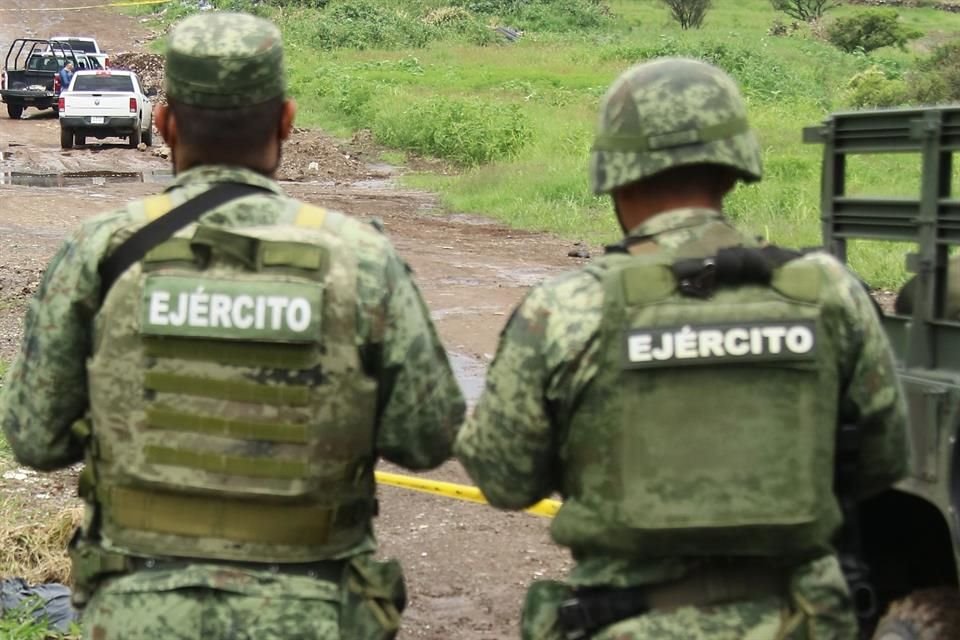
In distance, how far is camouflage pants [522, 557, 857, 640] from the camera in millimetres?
2650

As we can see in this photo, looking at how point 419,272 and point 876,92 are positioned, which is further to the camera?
point 876,92

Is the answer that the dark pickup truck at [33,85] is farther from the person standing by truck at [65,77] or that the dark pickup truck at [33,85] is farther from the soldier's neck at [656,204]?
the soldier's neck at [656,204]

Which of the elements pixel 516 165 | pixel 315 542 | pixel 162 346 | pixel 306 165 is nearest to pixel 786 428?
pixel 315 542

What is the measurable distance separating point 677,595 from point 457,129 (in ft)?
68.8

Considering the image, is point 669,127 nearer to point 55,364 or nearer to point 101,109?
point 55,364

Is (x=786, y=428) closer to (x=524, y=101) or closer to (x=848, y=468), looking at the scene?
(x=848, y=468)

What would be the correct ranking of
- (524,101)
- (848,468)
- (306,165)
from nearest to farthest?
1. (848,468)
2. (306,165)
3. (524,101)

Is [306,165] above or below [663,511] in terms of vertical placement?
below

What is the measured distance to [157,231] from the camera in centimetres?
288

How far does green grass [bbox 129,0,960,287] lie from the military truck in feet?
24.5

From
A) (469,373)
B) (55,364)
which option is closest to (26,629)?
(55,364)

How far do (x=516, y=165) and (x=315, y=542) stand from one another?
17823 mm

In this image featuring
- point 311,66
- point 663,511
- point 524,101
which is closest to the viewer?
point 663,511

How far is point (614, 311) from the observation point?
2625 mm
